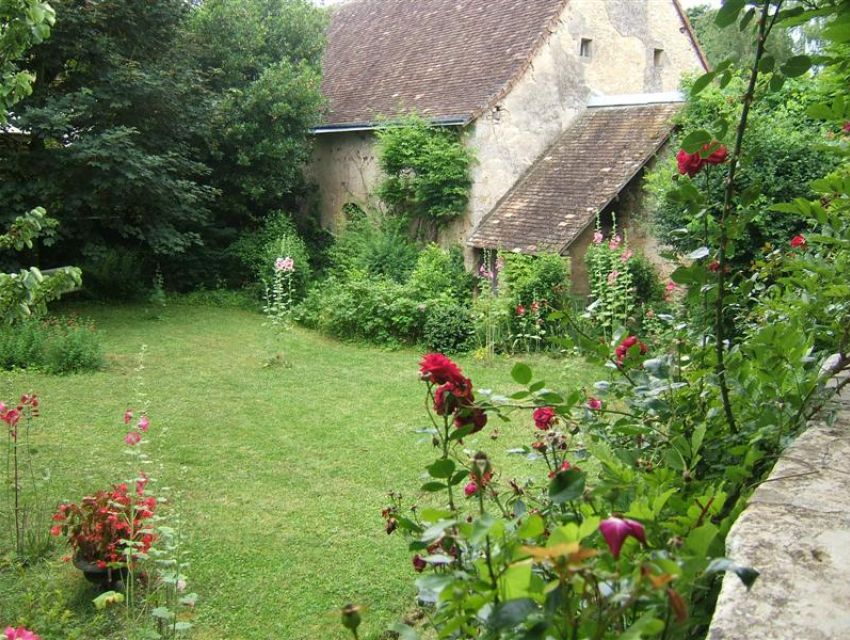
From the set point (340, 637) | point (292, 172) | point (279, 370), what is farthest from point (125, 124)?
point (340, 637)

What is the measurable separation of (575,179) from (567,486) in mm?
11752

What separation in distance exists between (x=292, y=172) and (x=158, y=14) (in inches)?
149

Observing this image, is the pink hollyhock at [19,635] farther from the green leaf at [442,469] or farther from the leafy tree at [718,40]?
the leafy tree at [718,40]

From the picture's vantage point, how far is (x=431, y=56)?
603 inches

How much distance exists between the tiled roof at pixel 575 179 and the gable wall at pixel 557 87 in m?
0.28

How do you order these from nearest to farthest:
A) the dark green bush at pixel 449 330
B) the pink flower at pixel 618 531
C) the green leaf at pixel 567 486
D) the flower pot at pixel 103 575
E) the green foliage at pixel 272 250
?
the pink flower at pixel 618 531, the green leaf at pixel 567 486, the flower pot at pixel 103 575, the dark green bush at pixel 449 330, the green foliage at pixel 272 250

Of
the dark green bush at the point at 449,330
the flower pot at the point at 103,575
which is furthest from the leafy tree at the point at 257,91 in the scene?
the flower pot at the point at 103,575

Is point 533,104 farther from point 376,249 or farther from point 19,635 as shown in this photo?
point 19,635

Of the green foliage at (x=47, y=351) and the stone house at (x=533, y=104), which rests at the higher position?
the stone house at (x=533, y=104)

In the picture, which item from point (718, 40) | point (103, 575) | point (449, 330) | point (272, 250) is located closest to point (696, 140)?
point (103, 575)

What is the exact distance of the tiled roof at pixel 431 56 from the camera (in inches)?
523

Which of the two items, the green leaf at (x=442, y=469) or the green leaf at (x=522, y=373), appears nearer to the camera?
the green leaf at (x=442, y=469)

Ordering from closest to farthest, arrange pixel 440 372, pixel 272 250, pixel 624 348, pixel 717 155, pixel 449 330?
pixel 440 372 < pixel 717 155 < pixel 624 348 < pixel 449 330 < pixel 272 250

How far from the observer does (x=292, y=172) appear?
15.1 m
